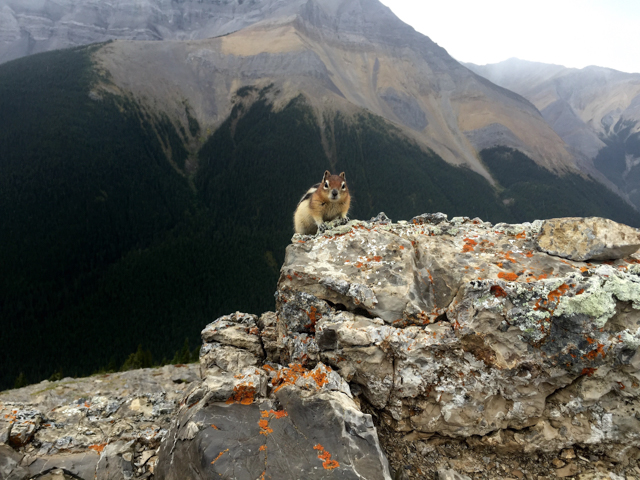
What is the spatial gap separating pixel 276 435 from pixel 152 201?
14967 centimetres

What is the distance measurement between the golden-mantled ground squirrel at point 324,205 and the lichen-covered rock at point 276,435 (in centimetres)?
656

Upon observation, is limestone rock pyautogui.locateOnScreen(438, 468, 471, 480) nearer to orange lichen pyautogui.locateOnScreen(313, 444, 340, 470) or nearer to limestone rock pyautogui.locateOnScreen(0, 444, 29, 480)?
orange lichen pyautogui.locateOnScreen(313, 444, 340, 470)

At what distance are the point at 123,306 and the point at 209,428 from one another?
104 meters

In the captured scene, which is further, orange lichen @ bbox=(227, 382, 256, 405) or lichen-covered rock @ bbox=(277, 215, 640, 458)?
orange lichen @ bbox=(227, 382, 256, 405)

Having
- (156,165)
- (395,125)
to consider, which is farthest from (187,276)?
(395,125)

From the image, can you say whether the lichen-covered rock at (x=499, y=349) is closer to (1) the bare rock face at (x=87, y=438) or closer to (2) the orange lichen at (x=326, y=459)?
(2) the orange lichen at (x=326, y=459)

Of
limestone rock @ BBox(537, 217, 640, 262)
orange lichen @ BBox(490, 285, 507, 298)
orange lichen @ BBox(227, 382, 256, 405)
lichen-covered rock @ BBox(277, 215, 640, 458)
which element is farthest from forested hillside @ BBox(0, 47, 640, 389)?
limestone rock @ BBox(537, 217, 640, 262)

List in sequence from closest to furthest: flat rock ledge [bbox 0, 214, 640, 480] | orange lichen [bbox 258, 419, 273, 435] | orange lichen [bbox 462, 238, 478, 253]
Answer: flat rock ledge [bbox 0, 214, 640, 480]
orange lichen [bbox 258, 419, 273, 435]
orange lichen [bbox 462, 238, 478, 253]

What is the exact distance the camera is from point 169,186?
14988 centimetres

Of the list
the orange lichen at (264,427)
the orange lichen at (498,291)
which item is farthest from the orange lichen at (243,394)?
the orange lichen at (498,291)

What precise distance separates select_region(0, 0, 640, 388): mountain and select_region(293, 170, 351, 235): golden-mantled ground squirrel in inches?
2354

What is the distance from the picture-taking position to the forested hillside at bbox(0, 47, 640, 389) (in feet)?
294

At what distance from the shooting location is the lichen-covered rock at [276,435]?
5605 millimetres

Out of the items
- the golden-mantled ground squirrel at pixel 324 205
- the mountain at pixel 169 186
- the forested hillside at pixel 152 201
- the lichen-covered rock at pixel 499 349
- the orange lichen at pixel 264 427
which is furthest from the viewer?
the mountain at pixel 169 186
